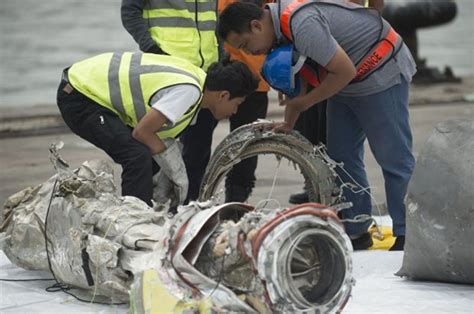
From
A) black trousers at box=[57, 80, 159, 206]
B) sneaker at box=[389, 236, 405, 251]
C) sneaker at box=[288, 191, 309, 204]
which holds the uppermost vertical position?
black trousers at box=[57, 80, 159, 206]

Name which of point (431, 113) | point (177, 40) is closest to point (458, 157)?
point (177, 40)

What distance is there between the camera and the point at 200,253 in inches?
148

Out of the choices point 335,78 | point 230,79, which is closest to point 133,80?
point 230,79

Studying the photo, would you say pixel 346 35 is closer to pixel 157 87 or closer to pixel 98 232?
pixel 157 87

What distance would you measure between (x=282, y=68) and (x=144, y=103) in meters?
0.61

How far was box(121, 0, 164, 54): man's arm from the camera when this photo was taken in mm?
5797

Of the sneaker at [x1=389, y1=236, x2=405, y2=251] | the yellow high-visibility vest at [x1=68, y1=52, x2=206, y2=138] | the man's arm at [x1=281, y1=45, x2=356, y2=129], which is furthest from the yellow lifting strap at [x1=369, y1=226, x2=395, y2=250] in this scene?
the yellow high-visibility vest at [x1=68, y1=52, x2=206, y2=138]

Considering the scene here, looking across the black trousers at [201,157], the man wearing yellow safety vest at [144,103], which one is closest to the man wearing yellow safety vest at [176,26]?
the black trousers at [201,157]

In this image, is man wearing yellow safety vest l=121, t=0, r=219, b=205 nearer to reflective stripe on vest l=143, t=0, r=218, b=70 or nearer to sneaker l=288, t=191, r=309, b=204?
reflective stripe on vest l=143, t=0, r=218, b=70

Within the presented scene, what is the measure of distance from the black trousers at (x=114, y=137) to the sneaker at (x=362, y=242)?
0.99 metres

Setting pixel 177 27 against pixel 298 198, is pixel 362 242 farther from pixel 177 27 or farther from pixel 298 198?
pixel 177 27

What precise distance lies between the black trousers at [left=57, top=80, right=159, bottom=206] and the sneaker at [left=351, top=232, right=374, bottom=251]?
991 mm

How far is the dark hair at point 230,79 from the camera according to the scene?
5055 mm

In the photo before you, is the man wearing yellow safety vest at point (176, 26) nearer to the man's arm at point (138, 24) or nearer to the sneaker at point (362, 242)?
the man's arm at point (138, 24)
